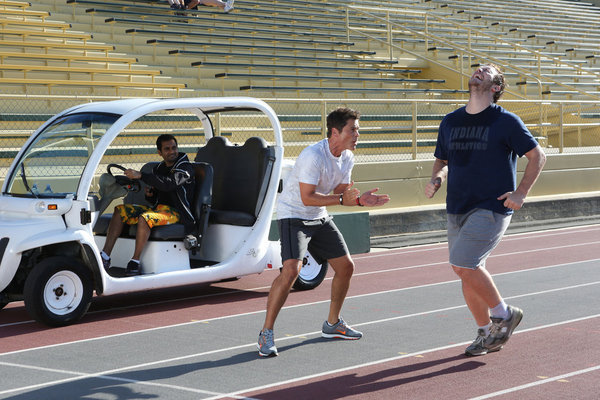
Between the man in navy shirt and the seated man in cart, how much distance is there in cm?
295

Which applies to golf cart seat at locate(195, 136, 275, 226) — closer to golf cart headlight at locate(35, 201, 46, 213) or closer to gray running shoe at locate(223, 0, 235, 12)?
golf cart headlight at locate(35, 201, 46, 213)

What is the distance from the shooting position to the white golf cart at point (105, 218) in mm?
7598

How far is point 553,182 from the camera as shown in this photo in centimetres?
1820

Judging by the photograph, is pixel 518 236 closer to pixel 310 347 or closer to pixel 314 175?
pixel 310 347

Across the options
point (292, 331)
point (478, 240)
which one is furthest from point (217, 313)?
point (478, 240)

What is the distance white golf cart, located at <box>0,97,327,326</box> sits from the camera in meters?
7.60

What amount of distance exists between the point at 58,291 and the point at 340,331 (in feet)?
7.67

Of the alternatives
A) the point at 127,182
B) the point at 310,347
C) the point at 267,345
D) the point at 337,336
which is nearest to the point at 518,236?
the point at 127,182

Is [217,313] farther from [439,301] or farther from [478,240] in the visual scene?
Answer: [478,240]

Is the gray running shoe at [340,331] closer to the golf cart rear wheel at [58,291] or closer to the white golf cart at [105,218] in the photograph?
the white golf cart at [105,218]

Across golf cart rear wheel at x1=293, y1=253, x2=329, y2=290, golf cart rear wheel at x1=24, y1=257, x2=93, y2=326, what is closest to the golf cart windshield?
golf cart rear wheel at x1=24, y1=257, x2=93, y2=326

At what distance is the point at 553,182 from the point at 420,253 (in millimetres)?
6449

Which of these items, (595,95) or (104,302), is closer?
(104,302)

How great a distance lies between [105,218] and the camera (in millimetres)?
8836
